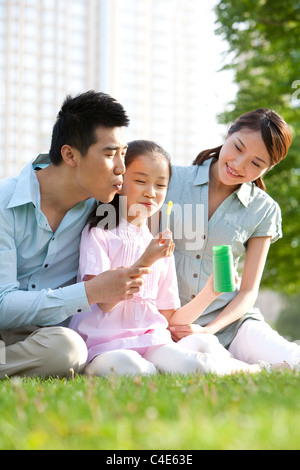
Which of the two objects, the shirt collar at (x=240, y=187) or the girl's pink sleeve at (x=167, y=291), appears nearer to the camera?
the girl's pink sleeve at (x=167, y=291)

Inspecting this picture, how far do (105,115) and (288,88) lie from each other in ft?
30.8

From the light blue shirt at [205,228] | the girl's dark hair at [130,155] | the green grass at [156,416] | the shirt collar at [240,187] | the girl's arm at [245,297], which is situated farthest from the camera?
the shirt collar at [240,187]

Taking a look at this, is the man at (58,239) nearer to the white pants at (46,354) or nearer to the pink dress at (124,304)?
the white pants at (46,354)

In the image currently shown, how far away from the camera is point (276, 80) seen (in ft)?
42.1

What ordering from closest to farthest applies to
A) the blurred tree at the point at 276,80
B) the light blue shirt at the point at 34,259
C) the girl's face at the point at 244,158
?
the light blue shirt at the point at 34,259 < the girl's face at the point at 244,158 < the blurred tree at the point at 276,80

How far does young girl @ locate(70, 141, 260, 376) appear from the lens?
3355 mm

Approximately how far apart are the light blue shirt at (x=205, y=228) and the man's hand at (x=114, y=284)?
0.93 meters

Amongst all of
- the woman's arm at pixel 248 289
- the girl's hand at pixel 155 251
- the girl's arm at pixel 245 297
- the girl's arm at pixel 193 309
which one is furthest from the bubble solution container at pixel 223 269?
the woman's arm at pixel 248 289

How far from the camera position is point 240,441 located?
5.17 ft

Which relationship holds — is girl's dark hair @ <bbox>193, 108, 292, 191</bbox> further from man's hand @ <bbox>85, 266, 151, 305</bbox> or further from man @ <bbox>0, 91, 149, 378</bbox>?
man's hand @ <bbox>85, 266, 151, 305</bbox>

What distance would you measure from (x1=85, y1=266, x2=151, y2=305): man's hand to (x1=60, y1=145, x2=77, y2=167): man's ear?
0.72 meters

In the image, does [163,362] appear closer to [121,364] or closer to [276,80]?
[121,364]

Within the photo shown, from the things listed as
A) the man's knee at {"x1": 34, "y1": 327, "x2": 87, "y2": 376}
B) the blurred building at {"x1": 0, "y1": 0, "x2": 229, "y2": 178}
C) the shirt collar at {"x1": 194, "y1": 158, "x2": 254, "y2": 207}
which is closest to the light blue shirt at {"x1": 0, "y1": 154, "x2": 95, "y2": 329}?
the man's knee at {"x1": 34, "y1": 327, "x2": 87, "y2": 376}

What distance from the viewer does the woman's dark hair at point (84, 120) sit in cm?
355
